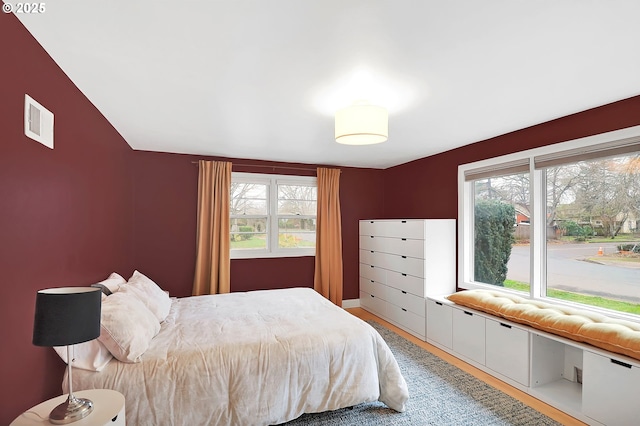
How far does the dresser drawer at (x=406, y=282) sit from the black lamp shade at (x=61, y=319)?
3324mm

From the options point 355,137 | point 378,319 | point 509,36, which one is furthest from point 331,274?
point 509,36

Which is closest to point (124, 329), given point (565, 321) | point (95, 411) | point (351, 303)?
point (95, 411)

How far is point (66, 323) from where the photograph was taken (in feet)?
4.34

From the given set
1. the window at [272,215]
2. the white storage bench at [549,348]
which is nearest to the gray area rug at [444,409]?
the white storage bench at [549,348]

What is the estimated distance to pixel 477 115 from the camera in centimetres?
272

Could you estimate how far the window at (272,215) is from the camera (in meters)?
4.52

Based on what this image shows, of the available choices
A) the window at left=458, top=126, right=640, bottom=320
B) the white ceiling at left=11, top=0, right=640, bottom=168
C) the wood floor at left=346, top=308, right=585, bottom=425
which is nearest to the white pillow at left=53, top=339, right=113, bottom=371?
the white ceiling at left=11, top=0, right=640, bottom=168

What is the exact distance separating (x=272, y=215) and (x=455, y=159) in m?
2.64

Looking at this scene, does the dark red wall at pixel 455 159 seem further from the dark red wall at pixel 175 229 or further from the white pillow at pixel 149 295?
the white pillow at pixel 149 295

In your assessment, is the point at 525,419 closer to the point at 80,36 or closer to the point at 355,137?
the point at 355,137

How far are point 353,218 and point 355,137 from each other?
2.93 meters

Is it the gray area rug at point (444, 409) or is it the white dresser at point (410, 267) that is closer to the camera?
the gray area rug at point (444, 409)

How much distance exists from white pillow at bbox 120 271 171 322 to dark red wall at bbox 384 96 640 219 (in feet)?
11.2

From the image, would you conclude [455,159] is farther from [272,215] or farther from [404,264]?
[272,215]
